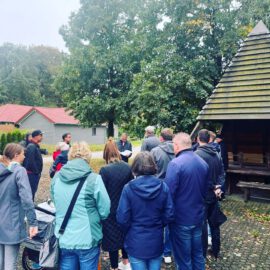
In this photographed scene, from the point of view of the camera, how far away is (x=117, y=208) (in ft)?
13.5

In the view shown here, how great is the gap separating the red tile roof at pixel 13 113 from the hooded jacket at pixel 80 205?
39.0 metres

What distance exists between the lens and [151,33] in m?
15.7

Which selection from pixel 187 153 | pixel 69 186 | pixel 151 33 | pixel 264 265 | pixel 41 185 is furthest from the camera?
pixel 151 33

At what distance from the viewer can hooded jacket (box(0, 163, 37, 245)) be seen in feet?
13.2

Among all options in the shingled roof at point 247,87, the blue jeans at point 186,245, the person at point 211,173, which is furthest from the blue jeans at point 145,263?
the shingled roof at point 247,87

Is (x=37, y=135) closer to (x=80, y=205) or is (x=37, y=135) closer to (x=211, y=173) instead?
(x=211, y=173)

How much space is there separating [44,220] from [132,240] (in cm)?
164

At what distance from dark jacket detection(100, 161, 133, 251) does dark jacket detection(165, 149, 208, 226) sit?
695 mm

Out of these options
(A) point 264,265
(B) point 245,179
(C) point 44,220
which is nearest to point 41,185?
(B) point 245,179

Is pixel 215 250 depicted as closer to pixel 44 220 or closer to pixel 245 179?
pixel 44 220

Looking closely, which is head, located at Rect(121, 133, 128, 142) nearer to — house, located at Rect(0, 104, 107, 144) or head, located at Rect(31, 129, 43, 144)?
head, located at Rect(31, 129, 43, 144)

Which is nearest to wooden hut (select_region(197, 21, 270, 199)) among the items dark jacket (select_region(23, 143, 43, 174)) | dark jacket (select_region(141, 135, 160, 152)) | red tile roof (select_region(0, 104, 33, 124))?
dark jacket (select_region(141, 135, 160, 152))

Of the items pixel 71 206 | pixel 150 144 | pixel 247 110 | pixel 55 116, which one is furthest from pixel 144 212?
pixel 55 116

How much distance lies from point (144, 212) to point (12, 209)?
67.3 inches
